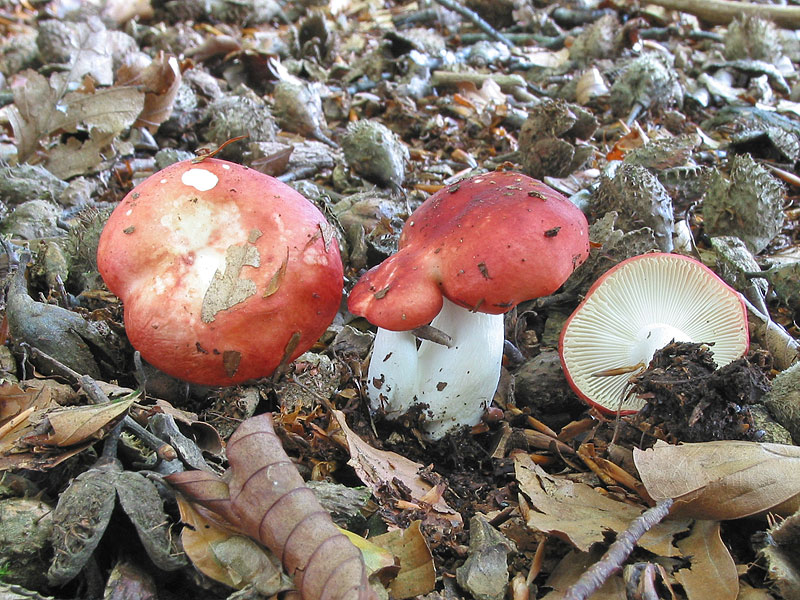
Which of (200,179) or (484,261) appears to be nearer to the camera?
(484,261)

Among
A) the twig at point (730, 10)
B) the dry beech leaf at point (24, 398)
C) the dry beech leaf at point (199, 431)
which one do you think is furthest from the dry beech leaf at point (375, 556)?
the twig at point (730, 10)

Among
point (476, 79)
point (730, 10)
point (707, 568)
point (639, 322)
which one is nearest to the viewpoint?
point (707, 568)

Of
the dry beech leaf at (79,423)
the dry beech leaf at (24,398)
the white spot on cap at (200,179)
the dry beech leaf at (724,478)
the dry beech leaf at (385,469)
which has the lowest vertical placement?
the dry beech leaf at (385,469)

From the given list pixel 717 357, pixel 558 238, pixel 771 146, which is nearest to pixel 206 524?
pixel 558 238

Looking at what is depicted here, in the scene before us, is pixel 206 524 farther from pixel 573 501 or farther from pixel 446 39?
pixel 446 39

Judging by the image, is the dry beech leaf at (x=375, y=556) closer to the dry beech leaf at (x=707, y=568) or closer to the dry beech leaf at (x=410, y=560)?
the dry beech leaf at (x=410, y=560)

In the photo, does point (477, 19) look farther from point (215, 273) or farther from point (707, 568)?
point (707, 568)

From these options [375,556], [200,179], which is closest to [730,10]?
[200,179]
